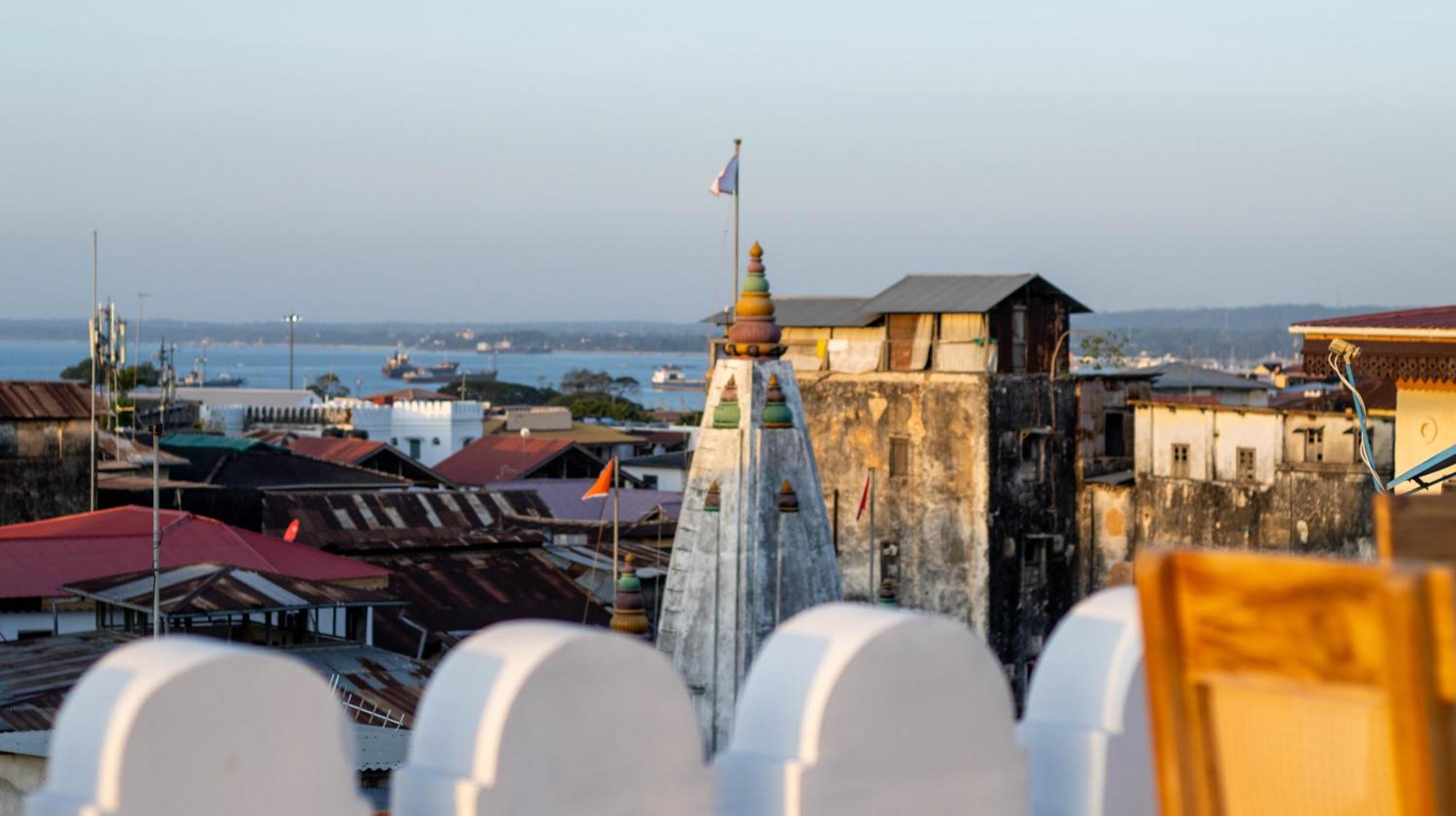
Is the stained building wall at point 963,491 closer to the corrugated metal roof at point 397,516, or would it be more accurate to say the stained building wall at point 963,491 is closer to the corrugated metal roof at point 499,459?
the corrugated metal roof at point 397,516

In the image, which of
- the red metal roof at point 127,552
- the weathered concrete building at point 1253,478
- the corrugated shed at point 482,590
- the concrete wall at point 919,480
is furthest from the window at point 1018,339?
the red metal roof at point 127,552

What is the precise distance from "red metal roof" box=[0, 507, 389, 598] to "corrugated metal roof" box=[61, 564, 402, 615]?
8.47ft

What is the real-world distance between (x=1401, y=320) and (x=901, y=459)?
21901 mm

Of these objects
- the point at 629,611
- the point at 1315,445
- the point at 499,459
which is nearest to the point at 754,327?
the point at 629,611

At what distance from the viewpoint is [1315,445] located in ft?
114

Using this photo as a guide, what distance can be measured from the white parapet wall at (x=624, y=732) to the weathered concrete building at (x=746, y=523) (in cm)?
1259

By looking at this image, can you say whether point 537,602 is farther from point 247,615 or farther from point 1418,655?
point 1418,655

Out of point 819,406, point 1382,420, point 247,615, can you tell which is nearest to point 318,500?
point 819,406

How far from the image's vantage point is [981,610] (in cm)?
3812

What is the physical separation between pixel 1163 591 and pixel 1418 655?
0.39 metres

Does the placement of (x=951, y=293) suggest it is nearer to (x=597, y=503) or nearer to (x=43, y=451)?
(x=597, y=503)

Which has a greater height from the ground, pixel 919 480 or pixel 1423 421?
pixel 1423 421

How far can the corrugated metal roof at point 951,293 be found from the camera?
134 feet

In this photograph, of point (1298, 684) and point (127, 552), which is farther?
point (127, 552)
